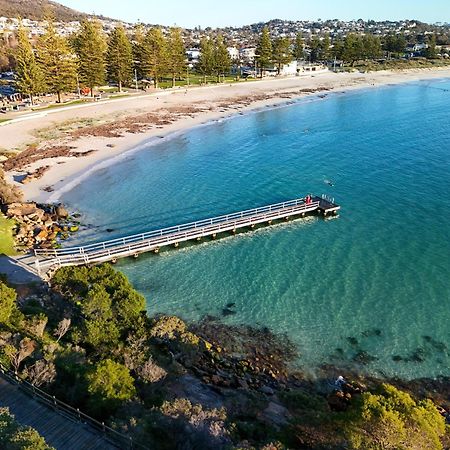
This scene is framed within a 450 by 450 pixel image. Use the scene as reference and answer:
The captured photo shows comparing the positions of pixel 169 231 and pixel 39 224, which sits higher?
pixel 39 224

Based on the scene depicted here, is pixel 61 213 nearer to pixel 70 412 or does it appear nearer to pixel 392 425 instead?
pixel 70 412

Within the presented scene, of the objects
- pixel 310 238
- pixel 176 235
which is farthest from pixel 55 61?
pixel 310 238

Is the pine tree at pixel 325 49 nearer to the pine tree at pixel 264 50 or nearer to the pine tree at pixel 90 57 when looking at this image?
the pine tree at pixel 264 50

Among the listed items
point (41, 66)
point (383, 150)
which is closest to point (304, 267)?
point (383, 150)

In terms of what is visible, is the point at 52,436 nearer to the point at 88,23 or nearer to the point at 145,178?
the point at 145,178

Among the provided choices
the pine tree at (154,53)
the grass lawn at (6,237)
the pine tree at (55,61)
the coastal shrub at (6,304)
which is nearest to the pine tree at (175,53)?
the pine tree at (154,53)

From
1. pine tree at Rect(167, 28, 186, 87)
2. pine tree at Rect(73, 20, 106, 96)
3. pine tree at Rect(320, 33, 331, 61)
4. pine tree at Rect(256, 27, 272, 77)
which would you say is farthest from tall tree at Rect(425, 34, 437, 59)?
pine tree at Rect(73, 20, 106, 96)
